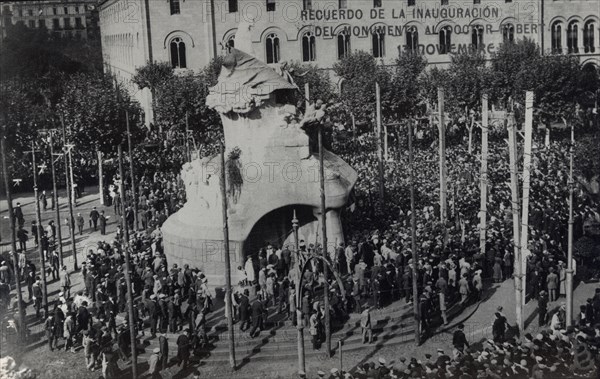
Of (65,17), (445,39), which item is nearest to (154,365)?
(445,39)

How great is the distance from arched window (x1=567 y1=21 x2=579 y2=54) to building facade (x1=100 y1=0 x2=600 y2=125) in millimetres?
119

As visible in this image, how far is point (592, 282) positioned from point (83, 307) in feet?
52.2

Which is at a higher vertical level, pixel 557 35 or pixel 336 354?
pixel 557 35

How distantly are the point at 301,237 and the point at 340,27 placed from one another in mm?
34361

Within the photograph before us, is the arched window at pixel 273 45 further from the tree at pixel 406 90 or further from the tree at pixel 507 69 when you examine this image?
the tree at pixel 507 69

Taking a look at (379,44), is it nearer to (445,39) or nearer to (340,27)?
(340,27)

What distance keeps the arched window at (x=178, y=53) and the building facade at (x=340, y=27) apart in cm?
7

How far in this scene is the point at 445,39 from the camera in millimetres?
60156

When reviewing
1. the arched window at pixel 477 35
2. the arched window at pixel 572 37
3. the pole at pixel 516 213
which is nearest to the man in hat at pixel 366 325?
the pole at pixel 516 213

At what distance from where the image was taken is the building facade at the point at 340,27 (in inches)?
2216

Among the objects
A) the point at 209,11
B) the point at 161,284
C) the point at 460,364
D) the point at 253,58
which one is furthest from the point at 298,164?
the point at 209,11

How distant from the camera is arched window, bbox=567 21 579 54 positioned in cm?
6144

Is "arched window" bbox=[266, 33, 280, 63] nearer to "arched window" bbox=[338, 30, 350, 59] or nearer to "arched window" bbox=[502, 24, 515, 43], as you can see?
"arched window" bbox=[338, 30, 350, 59]

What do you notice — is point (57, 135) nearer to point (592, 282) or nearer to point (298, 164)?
point (298, 164)
